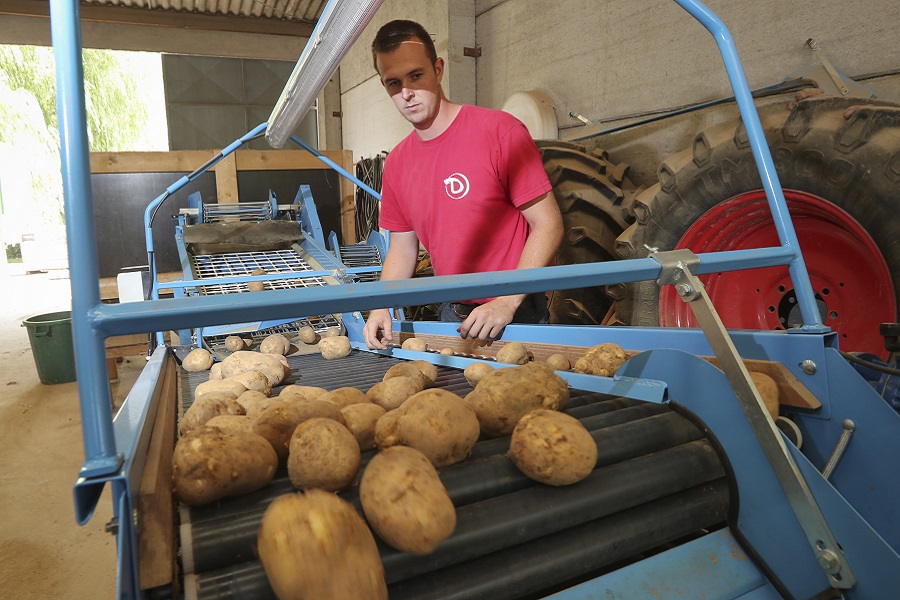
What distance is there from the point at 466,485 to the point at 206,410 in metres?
0.65

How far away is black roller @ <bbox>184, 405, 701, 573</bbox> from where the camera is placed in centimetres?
77

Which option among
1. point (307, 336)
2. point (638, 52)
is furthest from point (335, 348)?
point (638, 52)

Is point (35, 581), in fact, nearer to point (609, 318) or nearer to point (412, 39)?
point (412, 39)

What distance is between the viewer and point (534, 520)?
87cm

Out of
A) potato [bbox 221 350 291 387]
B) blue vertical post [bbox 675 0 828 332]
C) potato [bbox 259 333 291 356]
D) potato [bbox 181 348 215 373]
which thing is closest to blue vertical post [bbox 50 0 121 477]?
blue vertical post [bbox 675 0 828 332]

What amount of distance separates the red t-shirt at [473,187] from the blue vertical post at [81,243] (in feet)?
5.37

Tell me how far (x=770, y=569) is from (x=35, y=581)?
2.81 m

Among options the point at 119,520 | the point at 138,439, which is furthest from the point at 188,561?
the point at 138,439

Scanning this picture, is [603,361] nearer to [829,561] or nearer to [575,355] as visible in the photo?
[575,355]

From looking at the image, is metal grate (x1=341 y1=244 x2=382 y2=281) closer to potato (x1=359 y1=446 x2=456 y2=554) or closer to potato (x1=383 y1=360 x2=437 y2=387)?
potato (x1=383 y1=360 x2=437 y2=387)

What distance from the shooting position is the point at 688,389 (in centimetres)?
115

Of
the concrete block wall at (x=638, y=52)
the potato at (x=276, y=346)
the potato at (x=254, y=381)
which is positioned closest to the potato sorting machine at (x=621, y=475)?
the potato at (x=254, y=381)

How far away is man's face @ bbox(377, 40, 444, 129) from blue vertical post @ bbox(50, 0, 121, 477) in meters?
1.53

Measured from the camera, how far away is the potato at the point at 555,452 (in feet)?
2.96
